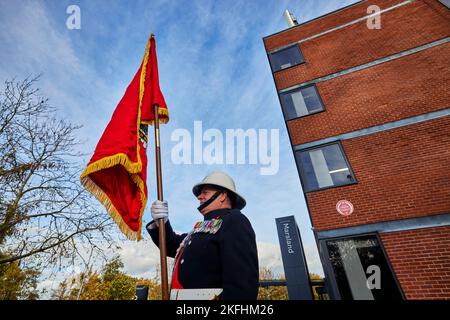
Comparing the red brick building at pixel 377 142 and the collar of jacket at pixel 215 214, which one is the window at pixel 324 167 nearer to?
the red brick building at pixel 377 142

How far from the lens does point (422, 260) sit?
17.6 ft

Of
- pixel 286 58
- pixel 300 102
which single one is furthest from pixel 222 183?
pixel 286 58

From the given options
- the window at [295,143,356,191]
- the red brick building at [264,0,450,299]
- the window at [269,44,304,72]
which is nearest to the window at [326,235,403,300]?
the red brick building at [264,0,450,299]

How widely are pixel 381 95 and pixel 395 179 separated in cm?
324

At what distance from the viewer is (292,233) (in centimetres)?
771

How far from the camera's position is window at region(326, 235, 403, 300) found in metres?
5.52

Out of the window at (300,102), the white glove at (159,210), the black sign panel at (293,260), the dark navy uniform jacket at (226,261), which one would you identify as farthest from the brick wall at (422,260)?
the white glove at (159,210)

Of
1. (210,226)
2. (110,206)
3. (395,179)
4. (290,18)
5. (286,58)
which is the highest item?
(290,18)

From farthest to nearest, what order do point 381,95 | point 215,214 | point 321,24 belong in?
point 321,24
point 381,95
point 215,214

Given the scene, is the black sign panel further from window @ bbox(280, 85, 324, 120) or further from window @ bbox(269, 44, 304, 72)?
window @ bbox(269, 44, 304, 72)

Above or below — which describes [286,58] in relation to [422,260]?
above

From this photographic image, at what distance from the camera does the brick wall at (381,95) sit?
281 inches

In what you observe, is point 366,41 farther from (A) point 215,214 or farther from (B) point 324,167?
(A) point 215,214
